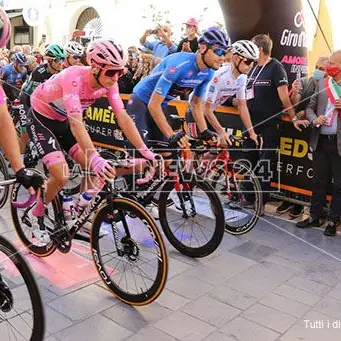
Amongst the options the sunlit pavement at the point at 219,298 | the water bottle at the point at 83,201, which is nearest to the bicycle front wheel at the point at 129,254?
the sunlit pavement at the point at 219,298

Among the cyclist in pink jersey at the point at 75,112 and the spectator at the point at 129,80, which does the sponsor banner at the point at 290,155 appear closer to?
the spectator at the point at 129,80

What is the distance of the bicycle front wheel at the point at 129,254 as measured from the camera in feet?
10.1

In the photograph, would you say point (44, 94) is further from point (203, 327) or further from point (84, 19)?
point (84, 19)

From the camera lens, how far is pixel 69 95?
325 cm

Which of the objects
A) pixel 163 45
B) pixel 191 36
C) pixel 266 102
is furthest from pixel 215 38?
pixel 163 45

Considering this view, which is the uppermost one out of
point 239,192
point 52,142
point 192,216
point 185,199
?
point 52,142

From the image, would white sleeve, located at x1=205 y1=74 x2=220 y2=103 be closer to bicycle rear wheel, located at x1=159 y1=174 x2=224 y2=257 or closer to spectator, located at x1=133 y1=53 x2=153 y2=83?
bicycle rear wheel, located at x1=159 y1=174 x2=224 y2=257

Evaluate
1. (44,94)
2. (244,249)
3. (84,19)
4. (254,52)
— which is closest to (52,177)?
(44,94)

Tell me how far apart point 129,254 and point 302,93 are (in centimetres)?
315

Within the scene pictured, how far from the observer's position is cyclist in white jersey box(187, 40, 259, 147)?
4461 mm

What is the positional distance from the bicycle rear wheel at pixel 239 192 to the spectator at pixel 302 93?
0.90 m

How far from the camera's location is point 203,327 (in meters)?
2.98

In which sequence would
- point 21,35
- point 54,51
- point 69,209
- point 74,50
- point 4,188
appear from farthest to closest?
point 21,35 < point 74,50 < point 54,51 < point 4,188 < point 69,209

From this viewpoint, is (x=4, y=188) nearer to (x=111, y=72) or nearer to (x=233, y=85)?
(x=111, y=72)
